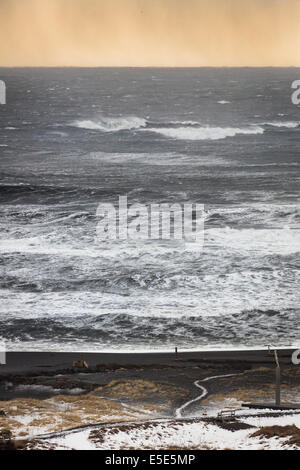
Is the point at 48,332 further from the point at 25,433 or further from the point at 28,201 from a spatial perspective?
the point at 28,201

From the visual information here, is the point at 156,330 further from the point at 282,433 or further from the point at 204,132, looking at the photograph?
the point at 204,132

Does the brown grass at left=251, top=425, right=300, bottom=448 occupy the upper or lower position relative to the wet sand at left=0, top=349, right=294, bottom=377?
lower

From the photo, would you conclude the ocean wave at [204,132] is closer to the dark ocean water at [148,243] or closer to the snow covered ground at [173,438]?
the dark ocean water at [148,243]

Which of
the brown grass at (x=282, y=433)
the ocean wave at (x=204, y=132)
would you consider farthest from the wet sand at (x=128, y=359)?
the ocean wave at (x=204, y=132)

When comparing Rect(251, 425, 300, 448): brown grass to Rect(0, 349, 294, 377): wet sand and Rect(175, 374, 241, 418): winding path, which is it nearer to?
Rect(175, 374, 241, 418): winding path

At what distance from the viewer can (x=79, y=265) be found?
36219mm

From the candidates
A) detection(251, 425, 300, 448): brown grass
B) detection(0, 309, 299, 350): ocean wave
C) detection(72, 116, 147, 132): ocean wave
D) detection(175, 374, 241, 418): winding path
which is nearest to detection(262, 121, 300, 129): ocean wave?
detection(72, 116, 147, 132): ocean wave

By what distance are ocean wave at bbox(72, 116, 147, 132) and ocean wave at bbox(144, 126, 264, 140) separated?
365 cm

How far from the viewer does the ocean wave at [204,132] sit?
293 feet

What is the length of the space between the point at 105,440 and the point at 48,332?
406 inches

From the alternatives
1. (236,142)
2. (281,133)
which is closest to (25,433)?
(236,142)

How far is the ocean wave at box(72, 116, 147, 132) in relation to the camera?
316ft

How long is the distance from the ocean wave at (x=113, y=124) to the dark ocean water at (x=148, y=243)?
0.28m

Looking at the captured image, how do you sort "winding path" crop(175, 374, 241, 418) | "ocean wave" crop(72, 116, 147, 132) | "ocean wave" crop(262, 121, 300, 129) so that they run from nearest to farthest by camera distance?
"winding path" crop(175, 374, 241, 418), "ocean wave" crop(262, 121, 300, 129), "ocean wave" crop(72, 116, 147, 132)
